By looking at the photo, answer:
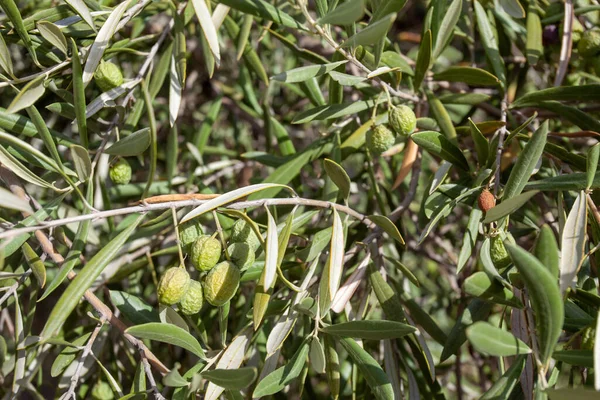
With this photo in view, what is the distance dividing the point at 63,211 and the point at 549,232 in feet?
3.34

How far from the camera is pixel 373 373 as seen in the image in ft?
2.72

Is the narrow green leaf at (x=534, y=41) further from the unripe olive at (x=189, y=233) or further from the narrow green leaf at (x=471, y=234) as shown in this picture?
the unripe olive at (x=189, y=233)

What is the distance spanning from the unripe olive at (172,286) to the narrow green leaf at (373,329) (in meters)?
0.24

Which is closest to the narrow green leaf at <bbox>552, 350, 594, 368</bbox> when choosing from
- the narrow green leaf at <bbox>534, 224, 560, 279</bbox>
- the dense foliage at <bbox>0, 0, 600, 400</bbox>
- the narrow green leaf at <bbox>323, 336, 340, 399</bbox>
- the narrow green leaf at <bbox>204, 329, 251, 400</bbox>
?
the dense foliage at <bbox>0, 0, 600, 400</bbox>

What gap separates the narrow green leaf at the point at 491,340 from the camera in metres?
0.62

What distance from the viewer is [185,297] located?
0.79 meters

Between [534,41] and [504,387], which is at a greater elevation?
[534,41]

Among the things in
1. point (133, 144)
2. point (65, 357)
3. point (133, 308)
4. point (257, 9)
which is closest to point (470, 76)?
point (257, 9)

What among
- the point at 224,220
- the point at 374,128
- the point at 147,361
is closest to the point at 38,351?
the point at 147,361

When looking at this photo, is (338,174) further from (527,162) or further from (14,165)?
(14,165)

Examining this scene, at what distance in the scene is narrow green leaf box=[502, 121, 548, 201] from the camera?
0.76 metres

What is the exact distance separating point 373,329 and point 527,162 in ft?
1.07

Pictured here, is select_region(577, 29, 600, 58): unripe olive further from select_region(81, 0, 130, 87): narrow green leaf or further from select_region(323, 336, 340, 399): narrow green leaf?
select_region(81, 0, 130, 87): narrow green leaf

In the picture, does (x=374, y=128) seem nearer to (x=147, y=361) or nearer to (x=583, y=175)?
(x=583, y=175)
